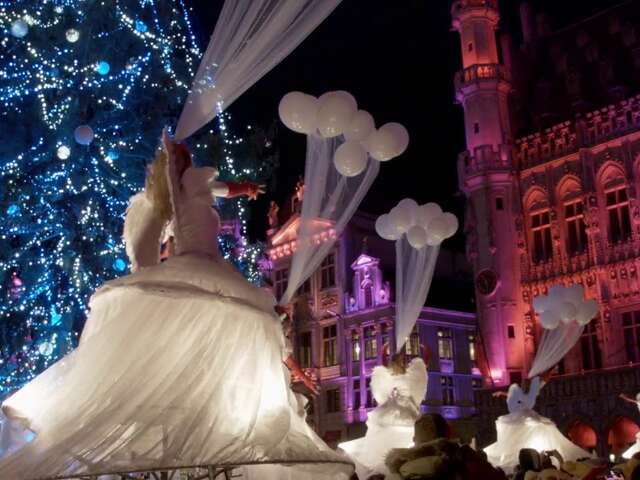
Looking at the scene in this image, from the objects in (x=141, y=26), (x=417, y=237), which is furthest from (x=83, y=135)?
(x=417, y=237)

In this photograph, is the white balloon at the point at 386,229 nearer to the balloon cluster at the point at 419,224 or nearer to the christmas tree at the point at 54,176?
the balloon cluster at the point at 419,224

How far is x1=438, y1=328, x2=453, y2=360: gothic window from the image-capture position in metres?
31.7

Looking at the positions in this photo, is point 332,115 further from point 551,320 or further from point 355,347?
point 355,347

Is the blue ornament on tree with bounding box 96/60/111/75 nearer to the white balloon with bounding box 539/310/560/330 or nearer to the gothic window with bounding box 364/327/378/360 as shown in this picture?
the white balloon with bounding box 539/310/560/330

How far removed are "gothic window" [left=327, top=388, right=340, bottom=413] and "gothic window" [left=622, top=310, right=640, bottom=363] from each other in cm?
1242

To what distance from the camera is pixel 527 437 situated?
14.5 m

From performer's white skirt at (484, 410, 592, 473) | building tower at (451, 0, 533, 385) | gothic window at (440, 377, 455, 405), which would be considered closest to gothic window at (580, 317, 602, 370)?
building tower at (451, 0, 533, 385)

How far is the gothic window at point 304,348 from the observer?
34469 millimetres

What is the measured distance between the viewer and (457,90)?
3003 cm

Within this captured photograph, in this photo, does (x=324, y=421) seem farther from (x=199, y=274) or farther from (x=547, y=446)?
(x=199, y=274)

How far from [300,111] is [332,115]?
1.36 ft

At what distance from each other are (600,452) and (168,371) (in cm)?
2114

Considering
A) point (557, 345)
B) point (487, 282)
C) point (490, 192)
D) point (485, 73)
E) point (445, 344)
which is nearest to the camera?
point (557, 345)

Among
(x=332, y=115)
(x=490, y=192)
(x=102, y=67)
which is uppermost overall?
(x=490, y=192)
